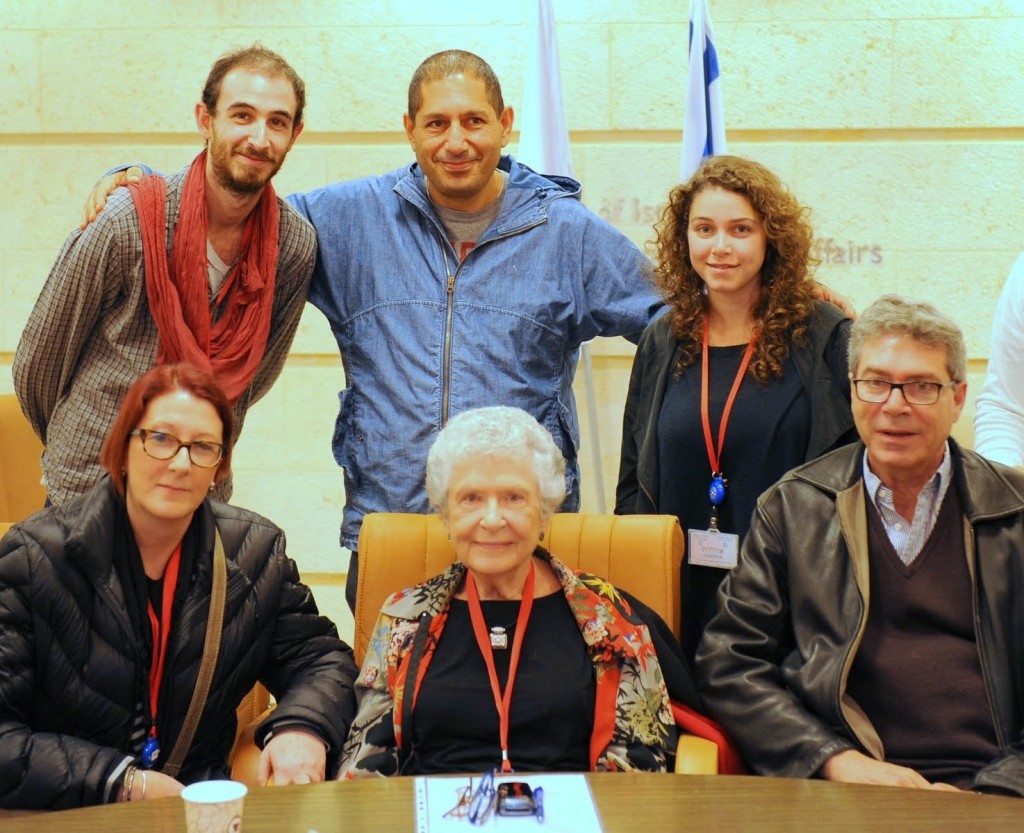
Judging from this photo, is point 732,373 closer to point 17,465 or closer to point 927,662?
point 927,662

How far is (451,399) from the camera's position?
10.4ft

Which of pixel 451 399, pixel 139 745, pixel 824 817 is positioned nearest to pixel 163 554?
pixel 139 745

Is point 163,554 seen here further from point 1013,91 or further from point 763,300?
point 1013,91

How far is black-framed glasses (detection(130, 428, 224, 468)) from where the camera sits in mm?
2375

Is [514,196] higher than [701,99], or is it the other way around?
[701,99]

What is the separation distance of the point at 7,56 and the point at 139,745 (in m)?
3.54

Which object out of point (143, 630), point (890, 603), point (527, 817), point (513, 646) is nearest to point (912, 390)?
point (890, 603)

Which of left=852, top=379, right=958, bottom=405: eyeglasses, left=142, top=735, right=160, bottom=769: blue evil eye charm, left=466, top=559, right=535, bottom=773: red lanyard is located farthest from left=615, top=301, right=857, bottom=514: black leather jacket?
left=142, top=735, right=160, bottom=769: blue evil eye charm

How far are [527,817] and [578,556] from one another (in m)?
→ 0.95

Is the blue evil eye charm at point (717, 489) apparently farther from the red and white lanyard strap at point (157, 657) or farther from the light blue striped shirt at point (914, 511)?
the red and white lanyard strap at point (157, 657)

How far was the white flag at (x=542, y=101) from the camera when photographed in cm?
445

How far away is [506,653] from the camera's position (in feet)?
7.79

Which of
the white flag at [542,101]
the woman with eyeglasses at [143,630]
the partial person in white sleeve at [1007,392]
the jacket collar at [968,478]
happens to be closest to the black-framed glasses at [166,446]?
the woman with eyeglasses at [143,630]

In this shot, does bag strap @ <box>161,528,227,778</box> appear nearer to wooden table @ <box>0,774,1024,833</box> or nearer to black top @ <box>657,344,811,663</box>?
wooden table @ <box>0,774,1024,833</box>
